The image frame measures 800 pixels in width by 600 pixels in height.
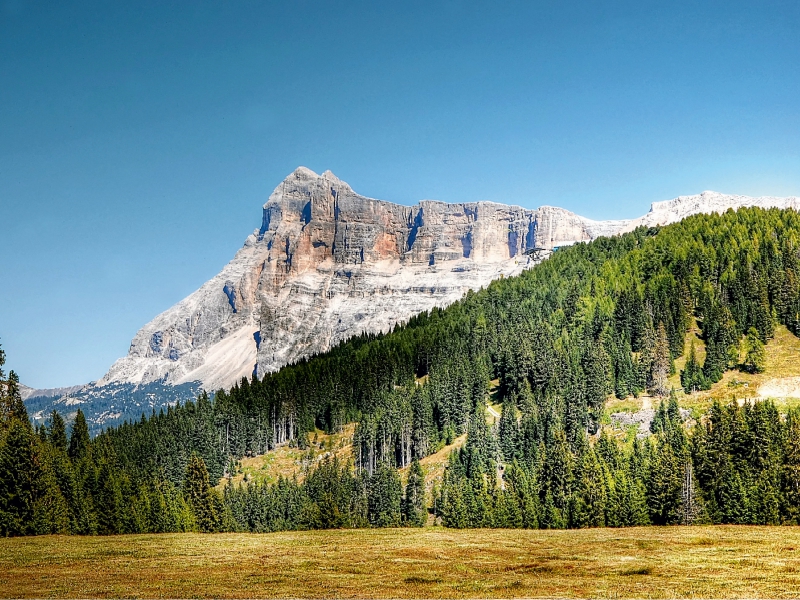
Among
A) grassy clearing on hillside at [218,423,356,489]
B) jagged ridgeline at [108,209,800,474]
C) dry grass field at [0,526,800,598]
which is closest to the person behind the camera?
dry grass field at [0,526,800,598]

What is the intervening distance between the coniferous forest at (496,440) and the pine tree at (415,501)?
0.31m

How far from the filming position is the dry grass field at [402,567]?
132ft

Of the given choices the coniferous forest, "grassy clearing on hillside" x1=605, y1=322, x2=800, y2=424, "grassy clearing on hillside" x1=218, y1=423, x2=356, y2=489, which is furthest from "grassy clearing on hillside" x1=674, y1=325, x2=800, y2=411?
"grassy clearing on hillside" x1=218, y1=423, x2=356, y2=489

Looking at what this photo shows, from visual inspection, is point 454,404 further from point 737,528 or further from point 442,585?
Result: point 442,585

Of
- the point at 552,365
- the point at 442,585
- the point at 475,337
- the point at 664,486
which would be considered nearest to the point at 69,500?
the point at 442,585

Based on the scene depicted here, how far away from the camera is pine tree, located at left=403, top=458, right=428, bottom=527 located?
11451cm

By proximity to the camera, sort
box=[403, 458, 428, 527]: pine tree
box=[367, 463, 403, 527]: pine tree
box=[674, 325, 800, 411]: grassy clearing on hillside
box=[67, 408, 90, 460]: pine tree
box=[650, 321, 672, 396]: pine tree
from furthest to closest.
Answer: box=[650, 321, 672, 396]: pine tree → box=[674, 325, 800, 411]: grassy clearing on hillside → box=[67, 408, 90, 460]: pine tree → box=[403, 458, 428, 527]: pine tree → box=[367, 463, 403, 527]: pine tree

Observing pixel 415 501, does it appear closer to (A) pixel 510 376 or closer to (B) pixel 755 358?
(A) pixel 510 376

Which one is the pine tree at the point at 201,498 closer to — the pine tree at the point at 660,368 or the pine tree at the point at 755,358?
the pine tree at the point at 660,368

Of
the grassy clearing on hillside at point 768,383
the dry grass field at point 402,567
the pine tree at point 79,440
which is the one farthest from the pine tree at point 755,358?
the pine tree at point 79,440

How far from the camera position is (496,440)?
13612 cm

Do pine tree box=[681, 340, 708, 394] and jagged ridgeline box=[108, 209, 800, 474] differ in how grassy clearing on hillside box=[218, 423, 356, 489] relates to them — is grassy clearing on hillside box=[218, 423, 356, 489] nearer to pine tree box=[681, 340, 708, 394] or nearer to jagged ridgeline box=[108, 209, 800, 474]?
jagged ridgeline box=[108, 209, 800, 474]

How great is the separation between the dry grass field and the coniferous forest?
79.8ft

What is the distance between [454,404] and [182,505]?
77.2m
